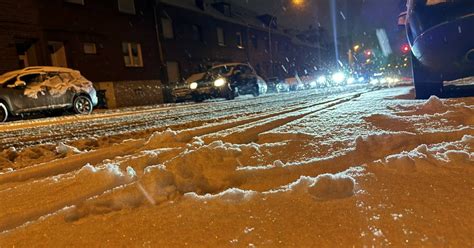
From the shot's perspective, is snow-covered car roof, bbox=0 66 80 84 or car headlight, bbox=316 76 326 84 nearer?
snow-covered car roof, bbox=0 66 80 84

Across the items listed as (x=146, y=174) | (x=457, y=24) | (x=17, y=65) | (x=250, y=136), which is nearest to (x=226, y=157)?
(x=146, y=174)

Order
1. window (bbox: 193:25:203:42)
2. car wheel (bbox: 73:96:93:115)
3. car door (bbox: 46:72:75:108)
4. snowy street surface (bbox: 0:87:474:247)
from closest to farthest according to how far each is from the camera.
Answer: snowy street surface (bbox: 0:87:474:247) → car door (bbox: 46:72:75:108) → car wheel (bbox: 73:96:93:115) → window (bbox: 193:25:203:42)

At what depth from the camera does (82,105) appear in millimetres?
11938

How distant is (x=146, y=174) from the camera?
213 centimetres

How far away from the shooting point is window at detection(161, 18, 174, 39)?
2323cm

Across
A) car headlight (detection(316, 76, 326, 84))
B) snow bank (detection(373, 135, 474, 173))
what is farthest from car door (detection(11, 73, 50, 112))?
car headlight (detection(316, 76, 326, 84))

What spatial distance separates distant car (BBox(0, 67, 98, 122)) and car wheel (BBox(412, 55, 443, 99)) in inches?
427

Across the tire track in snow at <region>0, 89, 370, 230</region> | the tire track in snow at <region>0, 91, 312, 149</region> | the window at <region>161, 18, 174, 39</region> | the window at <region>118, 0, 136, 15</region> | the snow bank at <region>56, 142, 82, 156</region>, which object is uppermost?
the window at <region>118, 0, 136, 15</region>

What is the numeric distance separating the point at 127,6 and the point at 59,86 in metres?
10.9

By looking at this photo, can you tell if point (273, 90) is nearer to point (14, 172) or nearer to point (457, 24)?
point (457, 24)

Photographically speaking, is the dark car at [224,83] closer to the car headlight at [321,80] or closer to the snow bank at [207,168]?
the snow bank at [207,168]

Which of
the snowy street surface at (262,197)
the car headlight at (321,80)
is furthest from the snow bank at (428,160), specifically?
the car headlight at (321,80)

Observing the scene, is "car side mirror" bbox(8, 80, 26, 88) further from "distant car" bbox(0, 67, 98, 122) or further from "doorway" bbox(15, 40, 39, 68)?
"doorway" bbox(15, 40, 39, 68)

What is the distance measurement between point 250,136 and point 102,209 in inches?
84.2
